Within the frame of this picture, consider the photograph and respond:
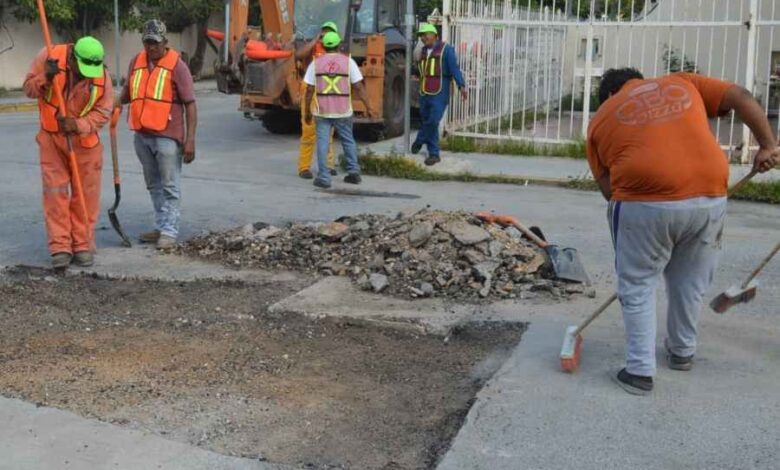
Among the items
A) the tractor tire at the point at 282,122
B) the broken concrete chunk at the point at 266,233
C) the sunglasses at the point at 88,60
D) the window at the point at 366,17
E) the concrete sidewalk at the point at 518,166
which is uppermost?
the window at the point at 366,17

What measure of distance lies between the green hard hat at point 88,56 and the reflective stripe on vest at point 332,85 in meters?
4.44

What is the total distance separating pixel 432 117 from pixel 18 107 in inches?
544

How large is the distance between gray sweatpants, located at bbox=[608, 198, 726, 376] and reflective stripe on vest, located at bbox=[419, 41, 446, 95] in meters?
8.04

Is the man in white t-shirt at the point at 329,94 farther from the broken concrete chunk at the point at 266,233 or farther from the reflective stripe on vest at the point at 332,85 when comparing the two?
the broken concrete chunk at the point at 266,233

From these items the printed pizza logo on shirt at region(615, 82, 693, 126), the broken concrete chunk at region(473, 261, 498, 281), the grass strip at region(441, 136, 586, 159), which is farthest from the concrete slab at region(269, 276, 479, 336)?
the grass strip at region(441, 136, 586, 159)

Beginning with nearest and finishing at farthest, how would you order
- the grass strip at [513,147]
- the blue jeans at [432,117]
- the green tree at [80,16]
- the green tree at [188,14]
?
1. the blue jeans at [432,117]
2. the grass strip at [513,147]
3. the green tree at [80,16]
4. the green tree at [188,14]

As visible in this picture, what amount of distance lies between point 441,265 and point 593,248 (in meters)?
2.04

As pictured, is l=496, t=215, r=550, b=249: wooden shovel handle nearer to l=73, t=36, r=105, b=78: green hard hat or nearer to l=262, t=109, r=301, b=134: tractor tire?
l=73, t=36, r=105, b=78: green hard hat

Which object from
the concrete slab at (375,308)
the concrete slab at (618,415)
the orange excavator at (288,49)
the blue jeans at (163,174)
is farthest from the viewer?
the orange excavator at (288,49)

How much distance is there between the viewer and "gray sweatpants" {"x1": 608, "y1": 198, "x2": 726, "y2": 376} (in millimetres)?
4695

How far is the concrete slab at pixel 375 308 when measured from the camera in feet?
19.5

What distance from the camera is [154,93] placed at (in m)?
7.89

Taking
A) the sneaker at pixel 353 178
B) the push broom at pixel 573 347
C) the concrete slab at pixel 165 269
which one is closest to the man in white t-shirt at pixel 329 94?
the sneaker at pixel 353 178

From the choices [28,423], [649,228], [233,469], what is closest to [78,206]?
[28,423]
